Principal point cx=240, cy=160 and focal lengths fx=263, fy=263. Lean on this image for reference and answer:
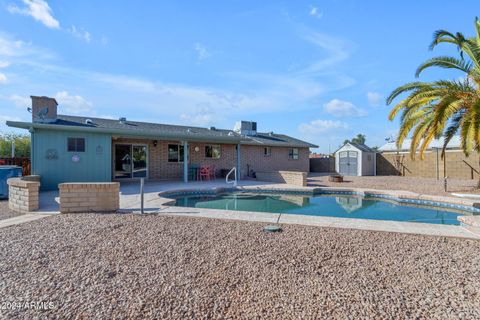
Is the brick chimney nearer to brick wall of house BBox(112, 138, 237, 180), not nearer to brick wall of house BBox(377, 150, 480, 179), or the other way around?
brick wall of house BBox(112, 138, 237, 180)

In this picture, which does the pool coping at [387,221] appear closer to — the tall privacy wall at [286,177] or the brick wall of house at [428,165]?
the tall privacy wall at [286,177]

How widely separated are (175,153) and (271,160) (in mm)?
7337

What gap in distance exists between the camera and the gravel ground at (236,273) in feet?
8.25

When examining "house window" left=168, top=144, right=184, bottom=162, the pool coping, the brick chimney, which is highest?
the brick chimney

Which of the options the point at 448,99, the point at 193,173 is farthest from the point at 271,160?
the point at 448,99

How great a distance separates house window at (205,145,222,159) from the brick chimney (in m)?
8.11

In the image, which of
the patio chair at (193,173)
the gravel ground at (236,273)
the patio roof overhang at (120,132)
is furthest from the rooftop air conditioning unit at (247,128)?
the gravel ground at (236,273)

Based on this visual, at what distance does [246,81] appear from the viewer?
1673 centimetres

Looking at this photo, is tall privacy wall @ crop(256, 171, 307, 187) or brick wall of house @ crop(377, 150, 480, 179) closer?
tall privacy wall @ crop(256, 171, 307, 187)

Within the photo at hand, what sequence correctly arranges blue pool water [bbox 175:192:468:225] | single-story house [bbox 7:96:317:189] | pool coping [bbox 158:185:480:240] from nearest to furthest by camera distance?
pool coping [bbox 158:185:480:240] < blue pool water [bbox 175:192:468:225] < single-story house [bbox 7:96:317:189]

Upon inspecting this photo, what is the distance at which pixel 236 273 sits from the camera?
3.25m

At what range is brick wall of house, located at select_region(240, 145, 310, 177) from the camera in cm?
1846

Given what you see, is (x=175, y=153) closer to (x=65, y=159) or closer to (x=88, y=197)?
(x=65, y=159)

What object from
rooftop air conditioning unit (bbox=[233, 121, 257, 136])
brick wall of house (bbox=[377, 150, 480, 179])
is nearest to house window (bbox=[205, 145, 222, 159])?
rooftop air conditioning unit (bbox=[233, 121, 257, 136])
